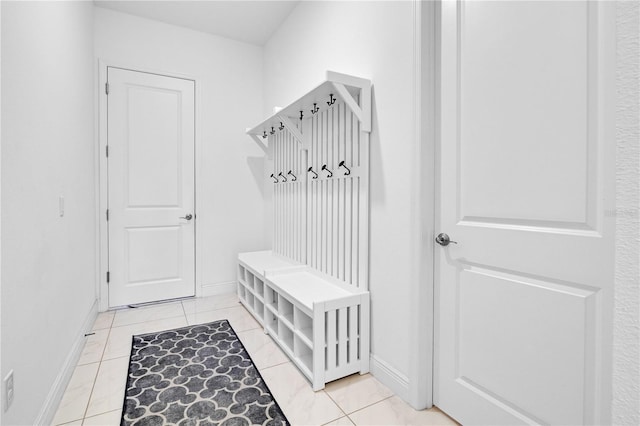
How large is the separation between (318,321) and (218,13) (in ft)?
9.51

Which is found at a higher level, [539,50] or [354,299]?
[539,50]

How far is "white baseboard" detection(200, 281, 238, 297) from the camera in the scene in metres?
3.54

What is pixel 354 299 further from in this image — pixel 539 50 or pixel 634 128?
pixel 634 128

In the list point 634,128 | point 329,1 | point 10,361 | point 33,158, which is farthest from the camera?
point 329,1

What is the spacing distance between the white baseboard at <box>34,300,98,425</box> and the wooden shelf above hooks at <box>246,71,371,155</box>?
2072 millimetres

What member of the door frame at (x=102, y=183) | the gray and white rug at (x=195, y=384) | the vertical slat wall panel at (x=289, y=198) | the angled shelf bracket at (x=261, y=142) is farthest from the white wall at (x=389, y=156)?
the door frame at (x=102, y=183)

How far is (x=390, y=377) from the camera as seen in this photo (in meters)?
1.86

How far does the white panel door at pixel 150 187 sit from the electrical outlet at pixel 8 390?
2.17 m

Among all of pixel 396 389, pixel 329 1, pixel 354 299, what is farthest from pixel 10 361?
pixel 329 1

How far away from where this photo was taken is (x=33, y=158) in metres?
1.47

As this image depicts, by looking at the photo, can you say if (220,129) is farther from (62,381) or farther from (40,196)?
(62,381)

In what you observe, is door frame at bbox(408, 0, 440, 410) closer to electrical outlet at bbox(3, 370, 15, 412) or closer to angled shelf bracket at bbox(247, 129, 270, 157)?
electrical outlet at bbox(3, 370, 15, 412)

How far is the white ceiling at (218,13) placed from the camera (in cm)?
298

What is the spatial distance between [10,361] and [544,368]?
191 centimetres
